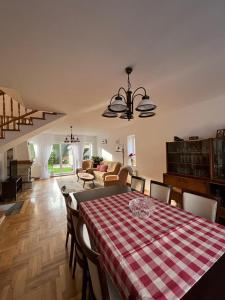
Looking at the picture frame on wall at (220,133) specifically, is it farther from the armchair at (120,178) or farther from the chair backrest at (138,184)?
the armchair at (120,178)

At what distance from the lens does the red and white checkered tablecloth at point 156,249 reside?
0.76 metres

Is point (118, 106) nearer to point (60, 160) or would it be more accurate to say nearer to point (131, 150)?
point (131, 150)

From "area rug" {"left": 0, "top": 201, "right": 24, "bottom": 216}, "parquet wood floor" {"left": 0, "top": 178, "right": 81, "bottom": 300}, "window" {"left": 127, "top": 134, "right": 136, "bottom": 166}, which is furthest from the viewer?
"window" {"left": 127, "top": 134, "right": 136, "bottom": 166}

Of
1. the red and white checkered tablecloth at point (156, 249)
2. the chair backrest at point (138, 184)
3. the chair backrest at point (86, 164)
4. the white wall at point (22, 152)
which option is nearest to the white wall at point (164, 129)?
the chair backrest at point (138, 184)

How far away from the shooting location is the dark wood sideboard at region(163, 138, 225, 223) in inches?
102

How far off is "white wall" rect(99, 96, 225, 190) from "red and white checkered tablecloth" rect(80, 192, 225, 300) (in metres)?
2.31

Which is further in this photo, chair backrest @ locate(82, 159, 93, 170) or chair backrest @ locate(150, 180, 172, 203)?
chair backrest @ locate(82, 159, 93, 170)

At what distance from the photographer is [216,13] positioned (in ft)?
3.76

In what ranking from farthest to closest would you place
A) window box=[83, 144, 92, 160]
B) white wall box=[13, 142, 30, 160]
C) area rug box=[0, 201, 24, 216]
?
window box=[83, 144, 92, 160] → white wall box=[13, 142, 30, 160] → area rug box=[0, 201, 24, 216]

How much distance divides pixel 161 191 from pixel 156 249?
49.4 inches

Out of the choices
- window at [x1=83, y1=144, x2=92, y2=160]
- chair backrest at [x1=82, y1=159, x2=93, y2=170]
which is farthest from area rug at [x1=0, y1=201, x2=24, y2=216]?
A: window at [x1=83, y1=144, x2=92, y2=160]

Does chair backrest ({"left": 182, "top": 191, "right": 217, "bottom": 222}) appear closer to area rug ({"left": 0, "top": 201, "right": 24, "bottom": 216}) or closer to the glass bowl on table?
the glass bowl on table

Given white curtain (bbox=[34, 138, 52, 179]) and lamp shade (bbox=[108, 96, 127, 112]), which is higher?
lamp shade (bbox=[108, 96, 127, 112])

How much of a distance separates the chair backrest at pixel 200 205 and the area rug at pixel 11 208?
358cm
